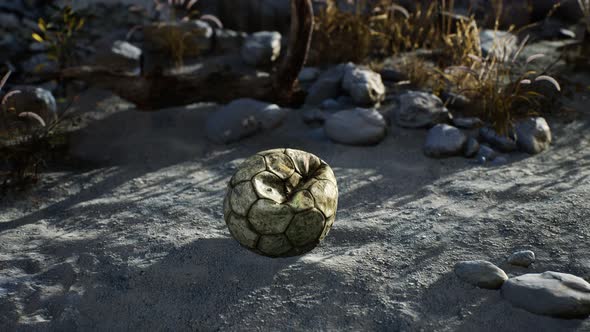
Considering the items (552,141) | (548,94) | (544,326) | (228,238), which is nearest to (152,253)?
(228,238)

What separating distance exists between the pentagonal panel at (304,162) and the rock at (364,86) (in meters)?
1.95

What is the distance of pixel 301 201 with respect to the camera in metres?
3.10

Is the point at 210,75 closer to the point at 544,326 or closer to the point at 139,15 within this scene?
the point at 139,15

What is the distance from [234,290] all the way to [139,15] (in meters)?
5.26

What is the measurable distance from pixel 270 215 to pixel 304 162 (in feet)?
1.39

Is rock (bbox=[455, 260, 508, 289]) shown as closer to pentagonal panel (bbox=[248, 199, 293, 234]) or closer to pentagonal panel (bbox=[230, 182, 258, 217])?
pentagonal panel (bbox=[248, 199, 293, 234])

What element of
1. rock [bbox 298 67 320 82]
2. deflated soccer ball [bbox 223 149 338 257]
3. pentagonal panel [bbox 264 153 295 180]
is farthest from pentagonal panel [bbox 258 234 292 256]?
rock [bbox 298 67 320 82]

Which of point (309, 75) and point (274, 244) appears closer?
point (274, 244)

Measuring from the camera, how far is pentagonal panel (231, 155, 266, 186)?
3180 millimetres

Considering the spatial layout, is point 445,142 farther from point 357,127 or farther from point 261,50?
point 261,50

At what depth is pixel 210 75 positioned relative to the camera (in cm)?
531

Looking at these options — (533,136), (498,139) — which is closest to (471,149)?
(498,139)

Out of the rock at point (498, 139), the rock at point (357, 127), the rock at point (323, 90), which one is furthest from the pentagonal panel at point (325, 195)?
the rock at point (323, 90)

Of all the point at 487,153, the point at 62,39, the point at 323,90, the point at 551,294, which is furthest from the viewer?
the point at 62,39
